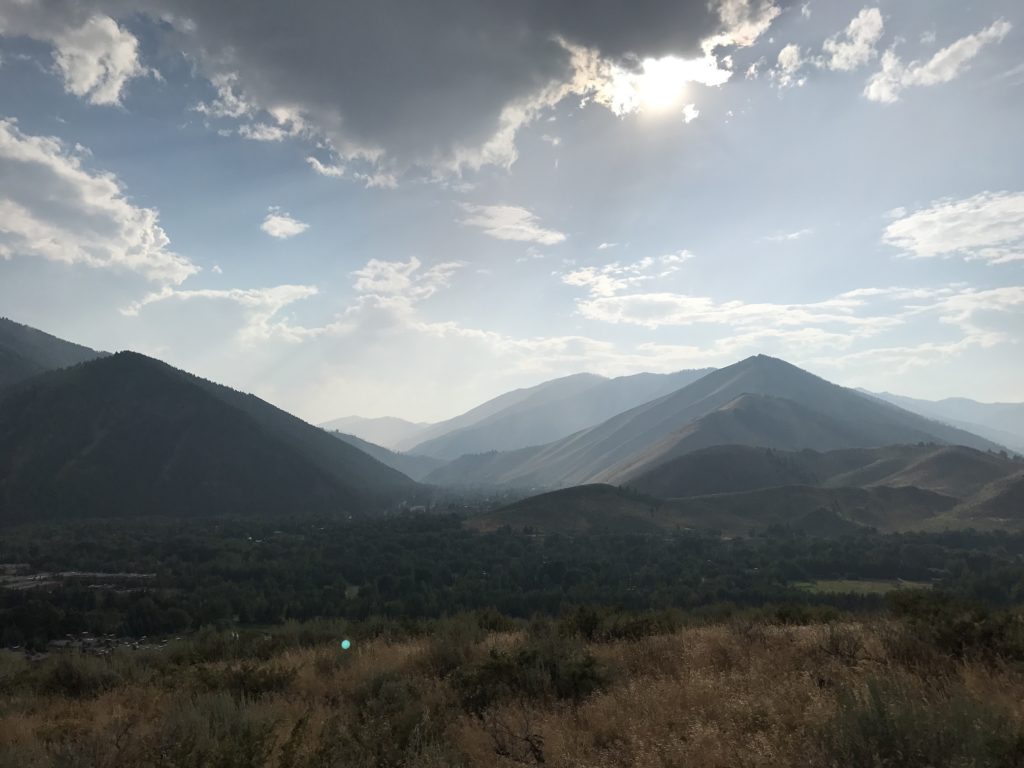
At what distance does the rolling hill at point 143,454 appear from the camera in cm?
14350

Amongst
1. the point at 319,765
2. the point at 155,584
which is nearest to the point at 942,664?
the point at 319,765

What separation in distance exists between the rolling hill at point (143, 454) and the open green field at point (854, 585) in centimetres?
12923

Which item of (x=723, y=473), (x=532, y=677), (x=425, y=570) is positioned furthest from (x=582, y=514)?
(x=532, y=677)

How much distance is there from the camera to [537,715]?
8.12 meters

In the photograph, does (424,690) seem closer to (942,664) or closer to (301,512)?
(942,664)

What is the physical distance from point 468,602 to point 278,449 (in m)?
138

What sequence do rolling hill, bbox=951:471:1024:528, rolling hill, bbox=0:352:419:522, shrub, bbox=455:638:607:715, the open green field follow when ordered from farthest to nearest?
rolling hill, bbox=0:352:419:522 → rolling hill, bbox=951:471:1024:528 → the open green field → shrub, bbox=455:638:607:715

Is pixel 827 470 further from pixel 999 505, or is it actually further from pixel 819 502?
pixel 999 505

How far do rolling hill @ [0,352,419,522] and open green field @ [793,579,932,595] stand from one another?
12923cm

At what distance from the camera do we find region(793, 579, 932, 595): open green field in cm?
7206

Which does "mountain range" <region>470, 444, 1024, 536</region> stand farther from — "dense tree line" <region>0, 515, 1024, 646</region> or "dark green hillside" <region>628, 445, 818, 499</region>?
"dense tree line" <region>0, 515, 1024, 646</region>

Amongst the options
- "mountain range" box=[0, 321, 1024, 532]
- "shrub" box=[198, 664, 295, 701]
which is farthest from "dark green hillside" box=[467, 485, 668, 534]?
"shrub" box=[198, 664, 295, 701]

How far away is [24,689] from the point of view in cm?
1212

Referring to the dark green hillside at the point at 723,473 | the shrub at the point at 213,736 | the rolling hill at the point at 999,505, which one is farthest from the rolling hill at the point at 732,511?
the shrub at the point at 213,736
